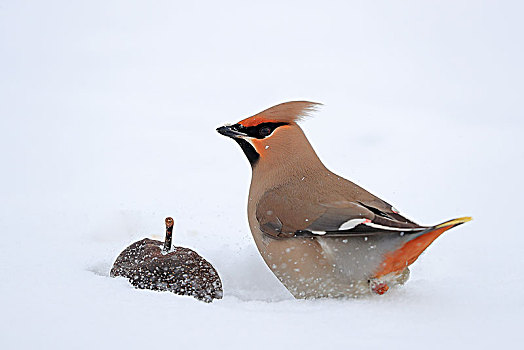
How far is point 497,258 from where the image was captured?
8.21 feet

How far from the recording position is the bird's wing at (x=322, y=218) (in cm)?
211

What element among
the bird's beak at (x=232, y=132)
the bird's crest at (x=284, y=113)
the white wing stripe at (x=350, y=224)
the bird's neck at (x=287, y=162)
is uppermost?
the bird's crest at (x=284, y=113)

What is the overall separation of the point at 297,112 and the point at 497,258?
3.33 ft

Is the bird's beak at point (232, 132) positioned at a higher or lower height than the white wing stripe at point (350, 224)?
higher

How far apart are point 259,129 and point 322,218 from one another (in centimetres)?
52

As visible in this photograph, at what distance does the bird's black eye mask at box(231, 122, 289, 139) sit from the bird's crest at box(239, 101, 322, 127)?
0.05 ft

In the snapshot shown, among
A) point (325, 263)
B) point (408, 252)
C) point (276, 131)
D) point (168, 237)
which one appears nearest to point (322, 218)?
point (325, 263)

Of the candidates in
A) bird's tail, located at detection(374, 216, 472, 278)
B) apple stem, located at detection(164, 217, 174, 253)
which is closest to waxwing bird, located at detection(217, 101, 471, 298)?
bird's tail, located at detection(374, 216, 472, 278)

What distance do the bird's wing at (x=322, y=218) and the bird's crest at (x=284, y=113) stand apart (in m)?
0.30

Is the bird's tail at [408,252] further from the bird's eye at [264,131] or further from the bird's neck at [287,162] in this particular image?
the bird's eye at [264,131]

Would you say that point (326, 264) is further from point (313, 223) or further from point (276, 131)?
point (276, 131)

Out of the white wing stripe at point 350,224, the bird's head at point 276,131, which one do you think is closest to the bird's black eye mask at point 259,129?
the bird's head at point 276,131

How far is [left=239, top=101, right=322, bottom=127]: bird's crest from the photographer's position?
2.53 meters

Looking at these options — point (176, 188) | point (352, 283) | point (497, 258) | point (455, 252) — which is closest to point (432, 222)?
point (455, 252)
